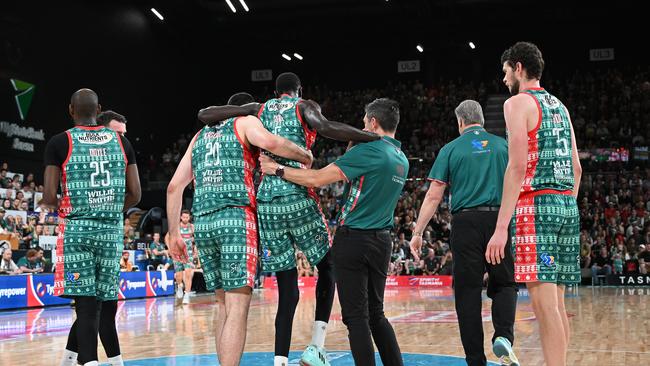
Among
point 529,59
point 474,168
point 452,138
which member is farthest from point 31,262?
point 452,138

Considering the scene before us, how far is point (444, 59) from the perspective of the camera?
35031 mm

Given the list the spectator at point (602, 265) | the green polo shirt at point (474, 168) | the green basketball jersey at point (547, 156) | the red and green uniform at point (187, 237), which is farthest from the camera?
the spectator at point (602, 265)

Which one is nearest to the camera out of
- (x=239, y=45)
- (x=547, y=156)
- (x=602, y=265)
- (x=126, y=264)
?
(x=547, y=156)

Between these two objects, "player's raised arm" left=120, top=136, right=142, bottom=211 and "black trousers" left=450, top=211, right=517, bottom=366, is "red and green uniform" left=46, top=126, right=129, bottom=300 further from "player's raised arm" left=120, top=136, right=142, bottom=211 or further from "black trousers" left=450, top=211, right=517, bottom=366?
"black trousers" left=450, top=211, right=517, bottom=366

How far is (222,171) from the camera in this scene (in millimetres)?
4707

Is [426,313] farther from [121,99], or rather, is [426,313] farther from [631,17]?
[631,17]

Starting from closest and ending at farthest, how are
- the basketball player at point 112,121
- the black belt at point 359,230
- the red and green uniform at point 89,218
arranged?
the black belt at point 359,230 < the red and green uniform at point 89,218 < the basketball player at point 112,121

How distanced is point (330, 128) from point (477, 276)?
1.60 metres

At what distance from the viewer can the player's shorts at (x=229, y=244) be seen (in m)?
4.55

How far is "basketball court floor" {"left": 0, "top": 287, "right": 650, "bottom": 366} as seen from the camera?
6.57m

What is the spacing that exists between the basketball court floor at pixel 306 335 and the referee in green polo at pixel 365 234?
158cm

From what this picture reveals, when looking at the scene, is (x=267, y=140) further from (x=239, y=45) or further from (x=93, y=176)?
(x=239, y=45)

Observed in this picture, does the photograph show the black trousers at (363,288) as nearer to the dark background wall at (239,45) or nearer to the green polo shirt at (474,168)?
the green polo shirt at (474,168)

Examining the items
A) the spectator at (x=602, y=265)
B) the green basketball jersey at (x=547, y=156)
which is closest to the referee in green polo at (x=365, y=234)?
the green basketball jersey at (x=547, y=156)
